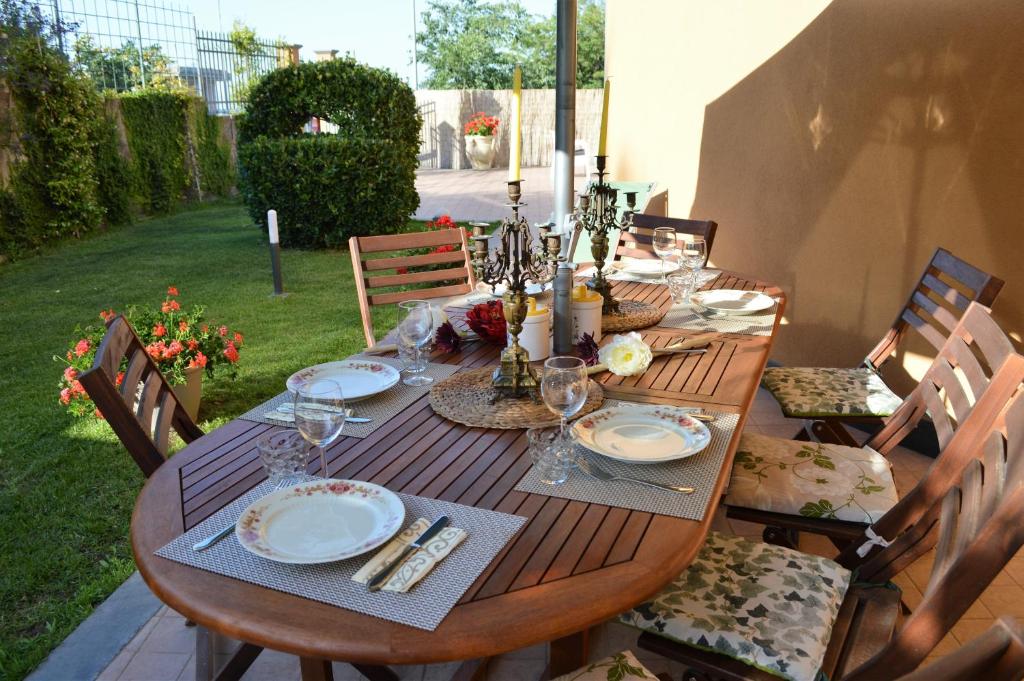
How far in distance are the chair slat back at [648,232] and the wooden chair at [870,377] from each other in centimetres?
97

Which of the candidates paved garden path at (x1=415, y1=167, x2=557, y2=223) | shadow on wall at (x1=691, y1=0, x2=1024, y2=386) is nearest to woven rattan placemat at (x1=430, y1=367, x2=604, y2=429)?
shadow on wall at (x1=691, y1=0, x2=1024, y2=386)

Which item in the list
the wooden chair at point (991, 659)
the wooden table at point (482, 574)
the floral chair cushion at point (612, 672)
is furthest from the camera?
the floral chair cushion at point (612, 672)

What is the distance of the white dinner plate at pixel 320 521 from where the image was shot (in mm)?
1247

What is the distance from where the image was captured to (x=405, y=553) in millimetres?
1257

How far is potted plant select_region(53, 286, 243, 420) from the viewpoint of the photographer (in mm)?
3557

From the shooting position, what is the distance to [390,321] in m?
5.50

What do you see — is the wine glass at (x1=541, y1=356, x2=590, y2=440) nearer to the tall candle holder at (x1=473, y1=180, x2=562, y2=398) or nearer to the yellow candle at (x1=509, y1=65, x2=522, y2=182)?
the tall candle holder at (x1=473, y1=180, x2=562, y2=398)

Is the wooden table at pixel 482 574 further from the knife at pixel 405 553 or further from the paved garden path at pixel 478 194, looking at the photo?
the paved garden path at pixel 478 194

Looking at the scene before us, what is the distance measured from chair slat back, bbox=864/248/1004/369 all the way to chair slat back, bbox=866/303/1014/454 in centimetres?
37

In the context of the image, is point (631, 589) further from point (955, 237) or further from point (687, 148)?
point (687, 148)

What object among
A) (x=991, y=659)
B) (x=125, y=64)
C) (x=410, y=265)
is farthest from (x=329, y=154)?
(x=991, y=659)

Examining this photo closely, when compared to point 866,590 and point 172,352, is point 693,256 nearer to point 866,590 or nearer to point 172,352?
point 866,590

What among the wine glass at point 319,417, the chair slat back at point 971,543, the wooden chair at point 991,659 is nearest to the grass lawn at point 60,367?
the wine glass at point 319,417

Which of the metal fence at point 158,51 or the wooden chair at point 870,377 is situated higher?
the metal fence at point 158,51
